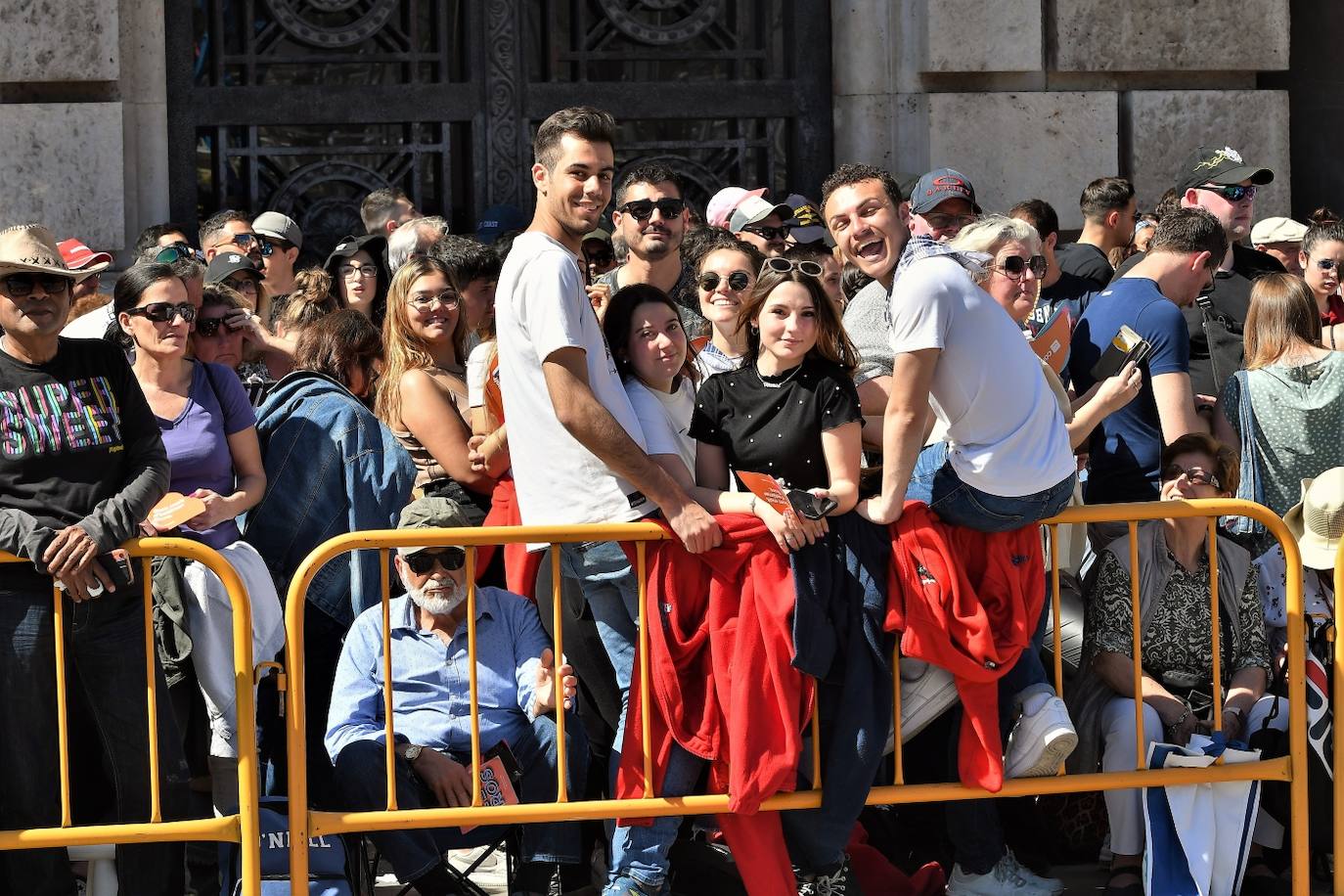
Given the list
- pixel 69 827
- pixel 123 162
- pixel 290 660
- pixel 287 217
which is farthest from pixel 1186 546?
pixel 123 162

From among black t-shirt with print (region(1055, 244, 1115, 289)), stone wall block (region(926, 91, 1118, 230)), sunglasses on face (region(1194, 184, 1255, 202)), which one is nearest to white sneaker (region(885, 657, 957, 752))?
black t-shirt with print (region(1055, 244, 1115, 289))

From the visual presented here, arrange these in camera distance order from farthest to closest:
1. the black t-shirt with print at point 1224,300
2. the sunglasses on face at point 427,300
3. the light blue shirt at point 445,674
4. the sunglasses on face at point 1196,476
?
the black t-shirt with print at point 1224,300, the sunglasses on face at point 427,300, the sunglasses on face at point 1196,476, the light blue shirt at point 445,674

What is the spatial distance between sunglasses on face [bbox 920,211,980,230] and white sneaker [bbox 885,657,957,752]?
2.09 metres

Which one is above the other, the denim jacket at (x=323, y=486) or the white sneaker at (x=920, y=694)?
the denim jacket at (x=323, y=486)

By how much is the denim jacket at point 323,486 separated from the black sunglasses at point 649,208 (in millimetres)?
1118

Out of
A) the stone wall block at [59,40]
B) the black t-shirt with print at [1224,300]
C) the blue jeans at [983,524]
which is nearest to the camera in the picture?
the blue jeans at [983,524]

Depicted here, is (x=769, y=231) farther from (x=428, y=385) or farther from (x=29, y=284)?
(x=29, y=284)

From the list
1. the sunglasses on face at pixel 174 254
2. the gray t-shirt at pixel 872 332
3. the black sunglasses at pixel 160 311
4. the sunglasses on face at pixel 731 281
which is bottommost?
the gray t-shirt at pixel 872 332

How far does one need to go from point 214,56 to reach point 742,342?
15.2 feet

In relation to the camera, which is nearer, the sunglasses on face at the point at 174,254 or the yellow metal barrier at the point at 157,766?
the yellow metal barrier at the point at 157,766

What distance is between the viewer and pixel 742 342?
229 inches

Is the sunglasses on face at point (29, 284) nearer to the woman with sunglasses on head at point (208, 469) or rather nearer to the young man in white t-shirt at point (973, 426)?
the woman with sunglasses on head at point (208, 469)

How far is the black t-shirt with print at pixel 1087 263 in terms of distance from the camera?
8.32 meters

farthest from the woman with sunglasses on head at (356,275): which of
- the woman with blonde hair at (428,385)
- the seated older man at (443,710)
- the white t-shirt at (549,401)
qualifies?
the white t-shirt at (549,401)
